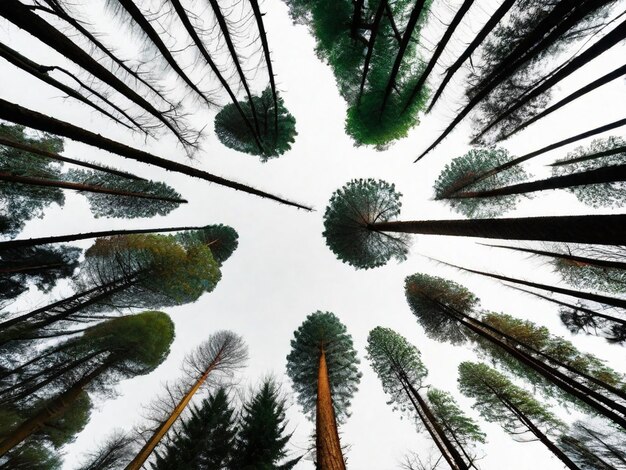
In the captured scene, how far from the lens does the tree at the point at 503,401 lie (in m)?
8.28

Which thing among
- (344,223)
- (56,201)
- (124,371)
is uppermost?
(344,223)

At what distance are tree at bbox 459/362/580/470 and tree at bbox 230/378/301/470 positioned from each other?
6.86 meters

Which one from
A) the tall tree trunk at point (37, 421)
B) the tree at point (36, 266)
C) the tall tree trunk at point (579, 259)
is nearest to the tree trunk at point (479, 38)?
the tall tree trunk at point (579, 259)

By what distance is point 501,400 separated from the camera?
344 inches

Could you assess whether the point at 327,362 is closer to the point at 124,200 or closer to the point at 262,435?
the point at 262,435

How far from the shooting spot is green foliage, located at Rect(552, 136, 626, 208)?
7.20m

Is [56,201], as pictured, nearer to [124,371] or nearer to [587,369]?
[124,371]

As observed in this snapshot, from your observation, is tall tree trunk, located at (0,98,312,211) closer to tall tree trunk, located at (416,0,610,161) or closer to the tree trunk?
the tree trunk

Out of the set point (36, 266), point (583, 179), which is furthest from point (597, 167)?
point (36, 266)

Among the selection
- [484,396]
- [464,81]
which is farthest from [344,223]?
[484,396]

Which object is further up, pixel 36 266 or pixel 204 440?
pixel 36 266

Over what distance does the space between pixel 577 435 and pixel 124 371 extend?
55.3 ft

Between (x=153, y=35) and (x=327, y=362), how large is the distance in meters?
12.0

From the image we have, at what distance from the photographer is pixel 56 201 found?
35.3 ft
